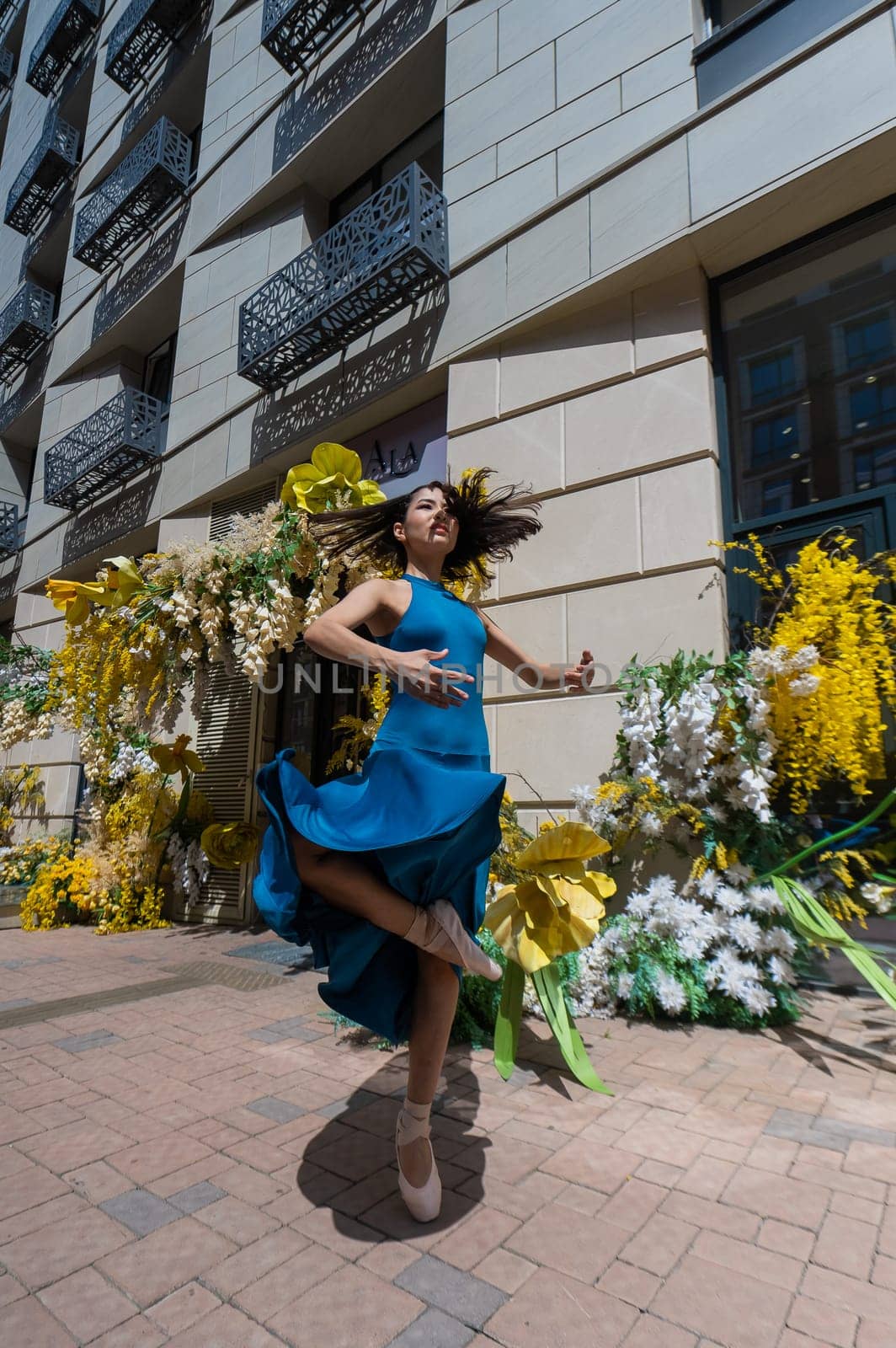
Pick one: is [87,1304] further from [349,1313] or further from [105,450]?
[105,450]

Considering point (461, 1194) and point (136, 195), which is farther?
point (136, 195)

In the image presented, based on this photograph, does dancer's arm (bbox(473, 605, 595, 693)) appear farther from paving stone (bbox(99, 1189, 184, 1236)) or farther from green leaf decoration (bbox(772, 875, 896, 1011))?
paving stone (bbox(99, 1189, 184, 1236))

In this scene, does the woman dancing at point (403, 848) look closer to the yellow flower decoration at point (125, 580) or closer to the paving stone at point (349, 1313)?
the paving stone at point (349, 1313)

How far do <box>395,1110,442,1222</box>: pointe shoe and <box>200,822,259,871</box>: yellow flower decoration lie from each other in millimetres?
4978

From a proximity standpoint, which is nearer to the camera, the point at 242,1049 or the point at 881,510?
the point at 242,1049

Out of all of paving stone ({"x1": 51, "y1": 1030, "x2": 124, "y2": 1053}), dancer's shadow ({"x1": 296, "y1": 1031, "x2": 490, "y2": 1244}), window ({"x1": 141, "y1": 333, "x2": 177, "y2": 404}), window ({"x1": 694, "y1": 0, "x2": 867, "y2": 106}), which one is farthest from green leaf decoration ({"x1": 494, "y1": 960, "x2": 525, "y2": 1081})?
window ({"x1": 141, "y1": 333, "x2": 177, "y2": 404})

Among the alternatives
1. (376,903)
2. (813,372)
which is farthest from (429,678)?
(813,372)

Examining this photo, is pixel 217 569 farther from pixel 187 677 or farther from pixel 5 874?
pixel 5 874

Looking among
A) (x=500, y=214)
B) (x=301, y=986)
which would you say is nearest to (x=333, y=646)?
(x=301, y=986)

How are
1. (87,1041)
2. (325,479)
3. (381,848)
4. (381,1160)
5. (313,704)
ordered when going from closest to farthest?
(381,848), (381,1160), (87,1041), (325,479), (313,704)

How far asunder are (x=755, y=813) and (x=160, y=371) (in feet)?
39.2

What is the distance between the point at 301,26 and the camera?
26.8 feet

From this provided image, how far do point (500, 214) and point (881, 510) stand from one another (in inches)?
155

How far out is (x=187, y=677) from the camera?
6.12 m
